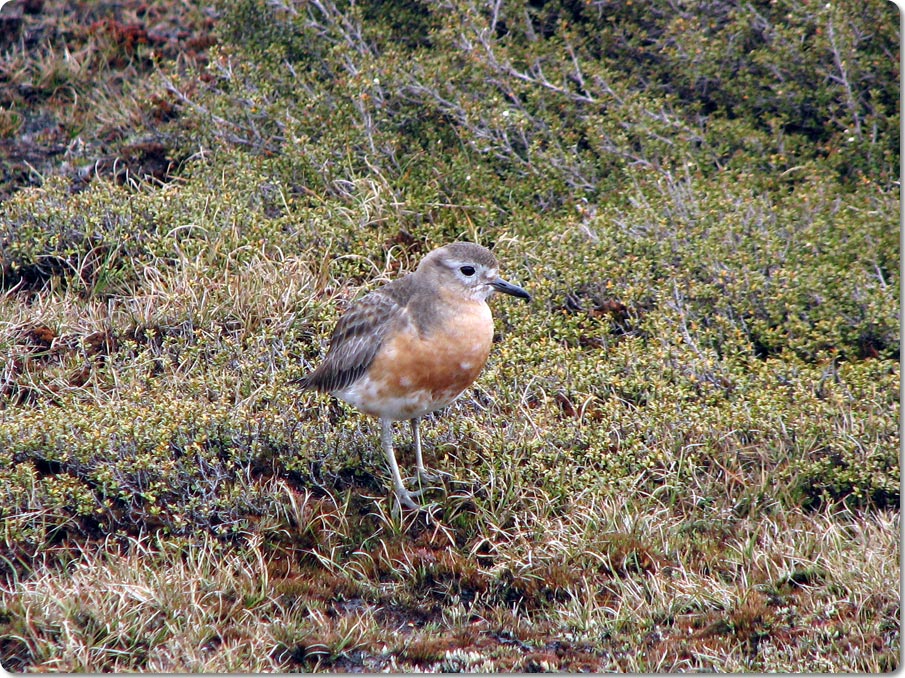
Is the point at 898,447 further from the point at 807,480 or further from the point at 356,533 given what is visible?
the point at 356,533

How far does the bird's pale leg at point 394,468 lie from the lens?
657 centimetres

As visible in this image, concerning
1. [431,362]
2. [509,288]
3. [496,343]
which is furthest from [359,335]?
[496,343]

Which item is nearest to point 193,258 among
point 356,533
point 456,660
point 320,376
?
point 320,376

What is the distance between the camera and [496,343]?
7781 millimetres

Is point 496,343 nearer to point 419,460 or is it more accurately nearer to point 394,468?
point 419,460

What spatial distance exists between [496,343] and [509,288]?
1254 millimetres

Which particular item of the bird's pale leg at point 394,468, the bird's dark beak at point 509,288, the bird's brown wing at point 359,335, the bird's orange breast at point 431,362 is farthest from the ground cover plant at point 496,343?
the bird's dark beak at point 509,288

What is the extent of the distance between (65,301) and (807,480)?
5.77 meters

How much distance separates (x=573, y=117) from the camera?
953 centimetres

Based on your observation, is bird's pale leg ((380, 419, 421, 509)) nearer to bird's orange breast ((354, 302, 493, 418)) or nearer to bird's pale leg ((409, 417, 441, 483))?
bird's pale leg ((409, 417, 441, 483))

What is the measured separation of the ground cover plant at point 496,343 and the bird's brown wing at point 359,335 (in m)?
0.47

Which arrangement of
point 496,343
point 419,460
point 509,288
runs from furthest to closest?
point 496,343, point 419,460, point 509,288

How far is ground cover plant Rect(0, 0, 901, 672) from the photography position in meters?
5.64

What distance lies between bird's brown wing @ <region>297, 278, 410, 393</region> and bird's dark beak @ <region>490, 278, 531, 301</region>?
0.58 meters
